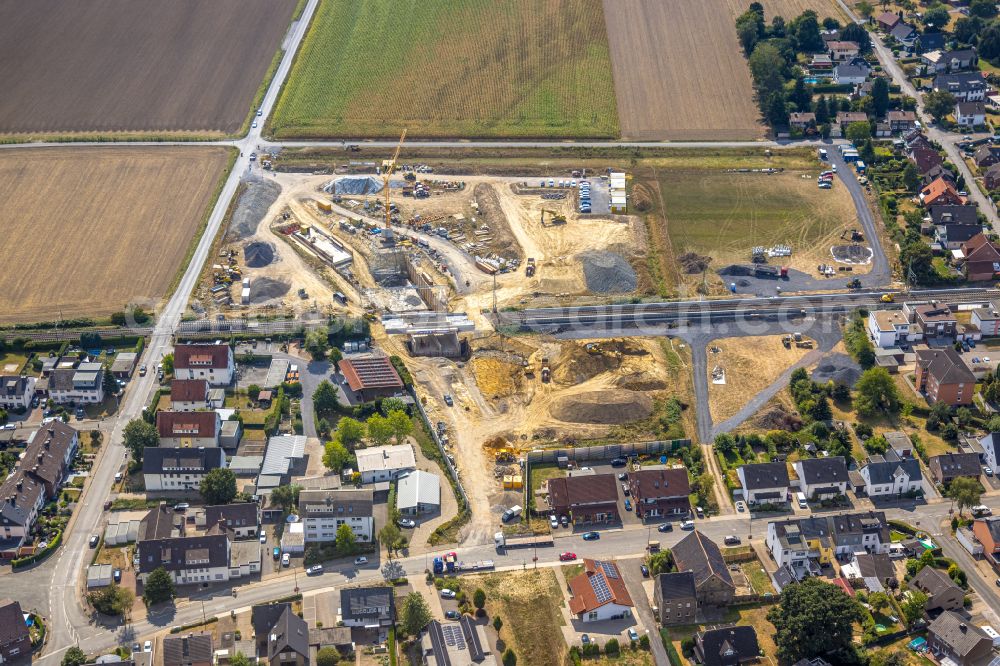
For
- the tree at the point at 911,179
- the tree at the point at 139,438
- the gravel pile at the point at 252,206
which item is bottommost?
the tree at the point at 139,438

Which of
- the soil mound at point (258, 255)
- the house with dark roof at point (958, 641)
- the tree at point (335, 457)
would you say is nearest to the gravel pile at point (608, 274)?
the soil mound at point (258, 255)

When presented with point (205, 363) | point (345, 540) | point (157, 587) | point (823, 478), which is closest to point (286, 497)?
A: point (345, 540)

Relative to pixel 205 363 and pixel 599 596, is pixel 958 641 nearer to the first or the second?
pixel 599 596

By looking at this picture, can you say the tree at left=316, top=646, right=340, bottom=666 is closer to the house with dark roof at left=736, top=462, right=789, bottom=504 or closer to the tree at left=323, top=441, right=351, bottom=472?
the tree at left=323, top=441, right=351, bottom=472

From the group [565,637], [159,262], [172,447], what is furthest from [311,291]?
[565,637]

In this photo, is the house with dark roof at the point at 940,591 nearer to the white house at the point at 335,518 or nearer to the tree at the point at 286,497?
the white house at the point at 335,518

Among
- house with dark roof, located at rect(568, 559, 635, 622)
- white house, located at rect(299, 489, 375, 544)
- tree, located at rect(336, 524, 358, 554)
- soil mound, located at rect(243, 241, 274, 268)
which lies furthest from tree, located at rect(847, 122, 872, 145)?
tree, located at rect(336, 524, 358, 554)
